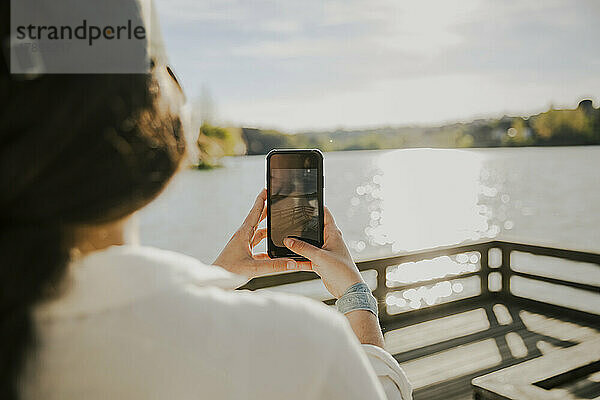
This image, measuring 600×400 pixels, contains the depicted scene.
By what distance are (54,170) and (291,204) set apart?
2.95 feet

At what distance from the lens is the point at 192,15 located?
18938 millimetres

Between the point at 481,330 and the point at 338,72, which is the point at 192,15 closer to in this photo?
the point at 338,72

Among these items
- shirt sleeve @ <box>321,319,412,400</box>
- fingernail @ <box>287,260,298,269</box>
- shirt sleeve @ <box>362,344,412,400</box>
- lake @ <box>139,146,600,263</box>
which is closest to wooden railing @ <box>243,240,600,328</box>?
lake @ <box>139,146,600,263</box>

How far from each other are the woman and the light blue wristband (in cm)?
→ 33

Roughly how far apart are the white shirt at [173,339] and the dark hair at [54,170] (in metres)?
0.02

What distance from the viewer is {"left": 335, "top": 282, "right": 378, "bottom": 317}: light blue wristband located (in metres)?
0.83

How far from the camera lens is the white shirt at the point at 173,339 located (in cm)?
45

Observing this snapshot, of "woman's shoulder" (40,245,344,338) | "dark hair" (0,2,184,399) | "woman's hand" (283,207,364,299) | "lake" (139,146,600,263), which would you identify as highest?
"dark hair" (0,2,184,399)

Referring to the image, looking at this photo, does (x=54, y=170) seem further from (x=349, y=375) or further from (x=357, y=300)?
(x=357, y=300)

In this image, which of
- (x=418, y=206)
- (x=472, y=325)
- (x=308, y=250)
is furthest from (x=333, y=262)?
(x=418, y=206)

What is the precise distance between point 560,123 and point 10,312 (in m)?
14.5

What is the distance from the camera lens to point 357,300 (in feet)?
2.73

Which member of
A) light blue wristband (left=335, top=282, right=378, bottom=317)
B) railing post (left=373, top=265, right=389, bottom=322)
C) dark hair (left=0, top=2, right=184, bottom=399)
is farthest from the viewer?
railing post (left=373, top=265, right=389, bottom=322)

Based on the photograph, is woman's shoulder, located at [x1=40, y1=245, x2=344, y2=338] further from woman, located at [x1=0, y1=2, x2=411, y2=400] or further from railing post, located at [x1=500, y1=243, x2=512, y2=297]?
railing post, located at [x1=500, y1=243, x2=512, y2=297]
